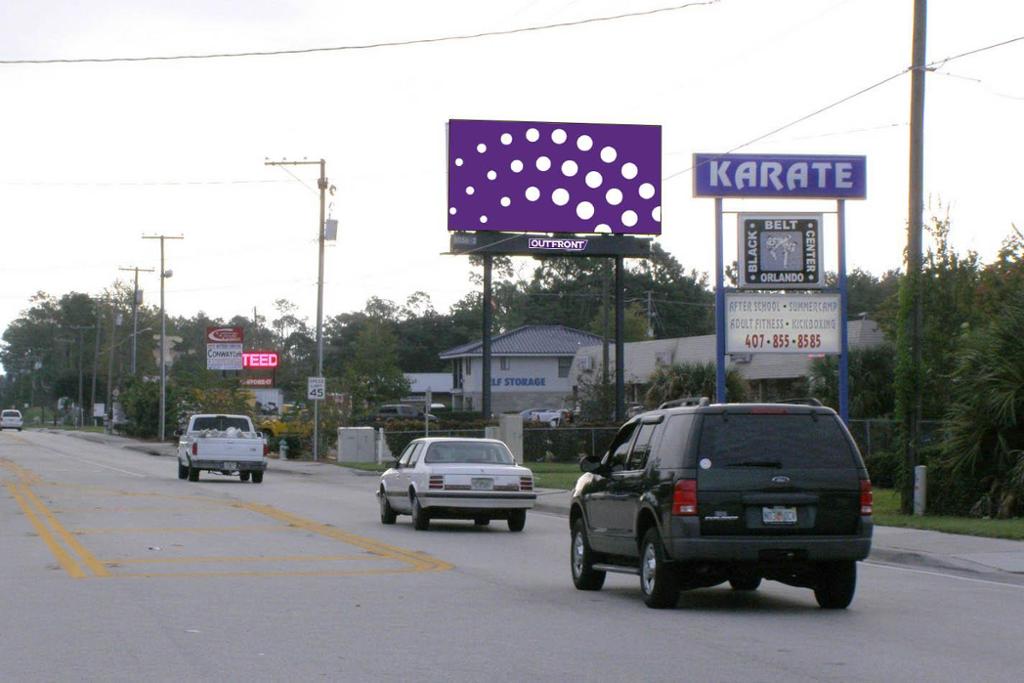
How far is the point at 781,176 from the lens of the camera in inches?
1105

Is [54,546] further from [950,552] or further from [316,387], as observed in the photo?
[316,387]

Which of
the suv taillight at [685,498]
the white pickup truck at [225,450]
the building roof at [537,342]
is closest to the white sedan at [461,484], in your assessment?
the suv taillight at [685,498]

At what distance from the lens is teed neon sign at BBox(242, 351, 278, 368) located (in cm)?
9894

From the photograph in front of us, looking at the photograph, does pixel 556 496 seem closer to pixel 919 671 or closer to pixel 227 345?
pixel 919 671

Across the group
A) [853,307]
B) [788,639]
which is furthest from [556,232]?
[853,307]

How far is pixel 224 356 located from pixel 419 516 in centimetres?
7000

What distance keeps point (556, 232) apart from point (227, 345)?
46940mm

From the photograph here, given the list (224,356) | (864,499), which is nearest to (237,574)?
(864,499)

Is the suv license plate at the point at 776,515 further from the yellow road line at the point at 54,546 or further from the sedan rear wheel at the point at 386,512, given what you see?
the sedan rear wheel at the point at 386,512

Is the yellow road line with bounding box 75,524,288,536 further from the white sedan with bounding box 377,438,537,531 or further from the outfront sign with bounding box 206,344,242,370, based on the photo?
the outfront sign with bounding box 206,344,242,370

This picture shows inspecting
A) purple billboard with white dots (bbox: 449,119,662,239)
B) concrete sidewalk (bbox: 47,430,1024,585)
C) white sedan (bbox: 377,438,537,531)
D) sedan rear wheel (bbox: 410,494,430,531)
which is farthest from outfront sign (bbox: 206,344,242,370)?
concrete sidewalk (bbox: 47,430,1024,585)

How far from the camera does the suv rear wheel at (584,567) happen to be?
14141 millimetres

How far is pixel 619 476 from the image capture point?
13438 mm

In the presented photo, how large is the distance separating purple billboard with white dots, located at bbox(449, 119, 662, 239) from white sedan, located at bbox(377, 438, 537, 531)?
24.0 m
